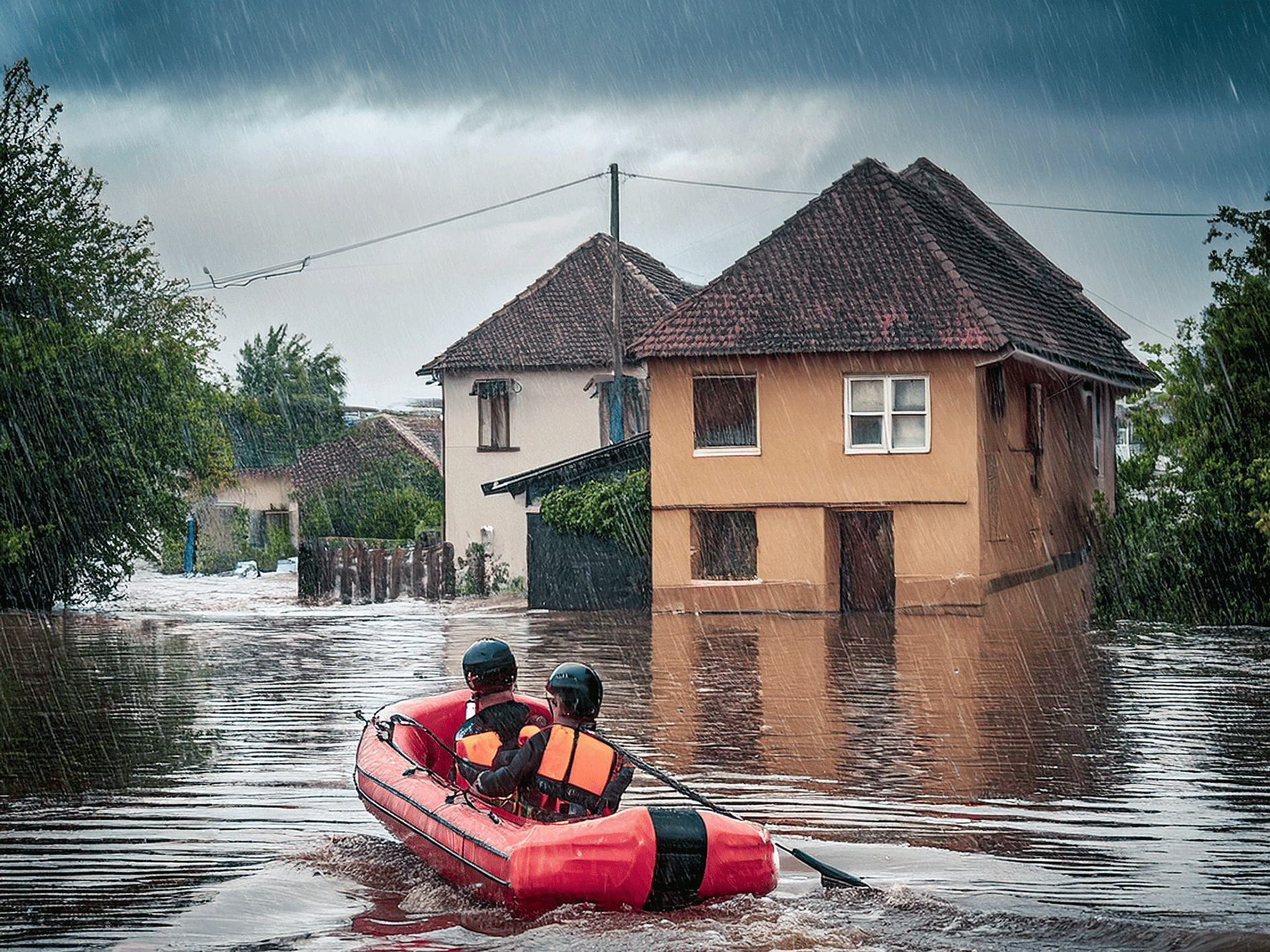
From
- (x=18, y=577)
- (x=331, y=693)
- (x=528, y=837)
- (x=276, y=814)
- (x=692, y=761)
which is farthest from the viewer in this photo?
(x=18, y=577)

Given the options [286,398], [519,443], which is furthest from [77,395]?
[286,398]

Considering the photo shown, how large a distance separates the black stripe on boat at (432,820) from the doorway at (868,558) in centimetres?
1964

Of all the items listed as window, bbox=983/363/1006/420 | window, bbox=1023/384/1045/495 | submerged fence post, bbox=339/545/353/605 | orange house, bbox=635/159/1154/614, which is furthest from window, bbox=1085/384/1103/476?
submerged fence post, bbox=339/545/353/605

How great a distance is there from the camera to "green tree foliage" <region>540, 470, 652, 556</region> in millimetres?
30359

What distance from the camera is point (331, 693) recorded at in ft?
55.1

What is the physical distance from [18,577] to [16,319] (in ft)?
17.4

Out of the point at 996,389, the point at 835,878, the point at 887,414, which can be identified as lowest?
the point at 835,878

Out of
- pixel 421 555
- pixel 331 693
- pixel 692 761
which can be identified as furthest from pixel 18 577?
pixel 692 761

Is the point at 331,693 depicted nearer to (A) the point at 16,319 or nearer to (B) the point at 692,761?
(B) the point at 692,761

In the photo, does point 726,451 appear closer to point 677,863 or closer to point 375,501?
point 677,863

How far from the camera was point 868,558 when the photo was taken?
2883 centimetres

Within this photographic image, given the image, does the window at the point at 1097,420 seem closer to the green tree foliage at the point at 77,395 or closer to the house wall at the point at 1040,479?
the house wall at the point at 1040,479

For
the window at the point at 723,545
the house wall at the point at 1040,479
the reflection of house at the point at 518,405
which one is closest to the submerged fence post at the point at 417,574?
the reflection of house at the point at 518,405

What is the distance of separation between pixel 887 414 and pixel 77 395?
1582cm
